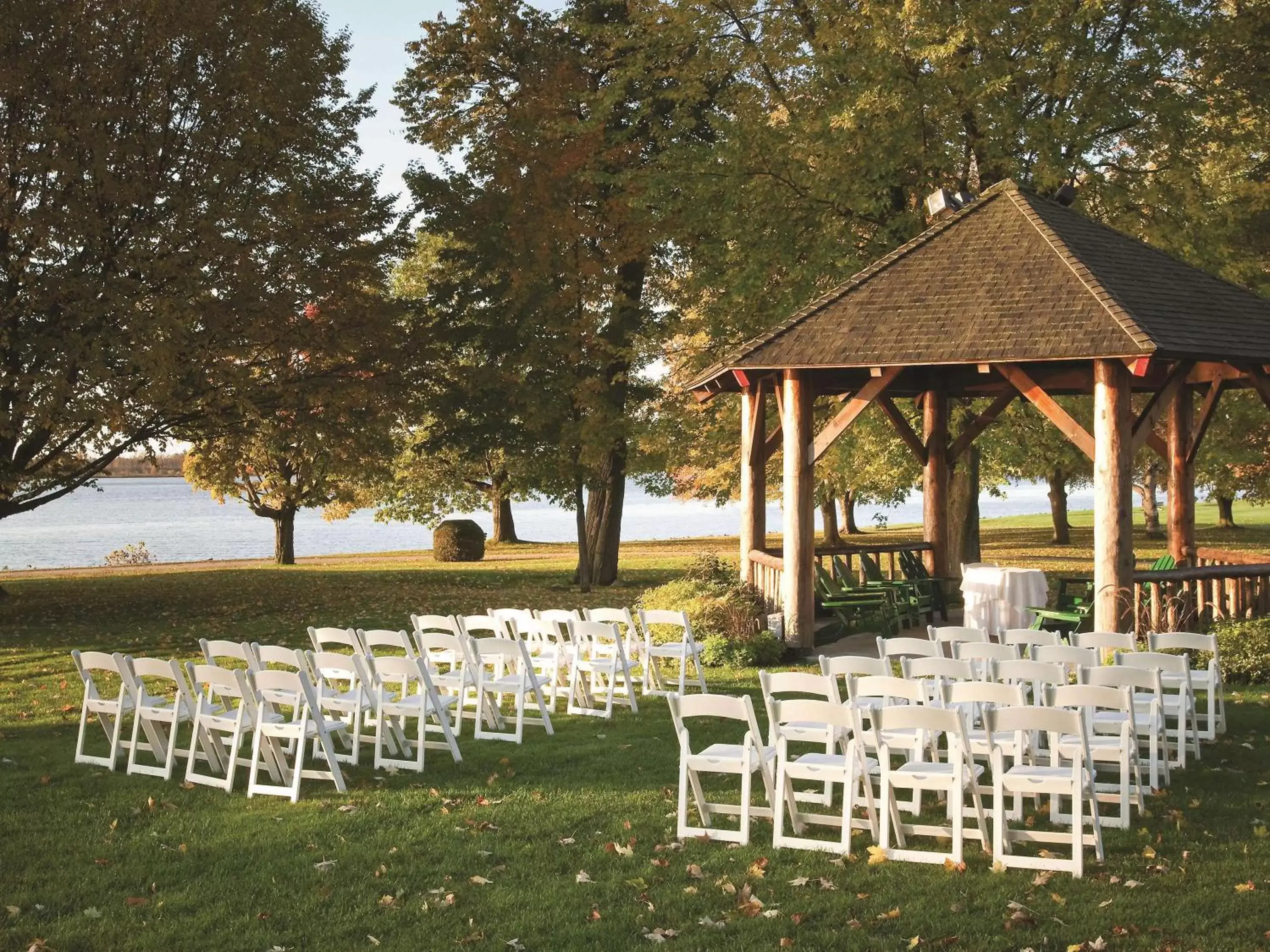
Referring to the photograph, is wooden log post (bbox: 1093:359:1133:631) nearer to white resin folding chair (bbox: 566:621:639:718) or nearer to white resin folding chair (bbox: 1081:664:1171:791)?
white resin folding chair (bbox: 1081:664:1171:791)

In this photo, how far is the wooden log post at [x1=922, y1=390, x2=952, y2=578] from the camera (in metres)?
17.4

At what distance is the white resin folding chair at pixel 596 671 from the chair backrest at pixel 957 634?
2.60 metres

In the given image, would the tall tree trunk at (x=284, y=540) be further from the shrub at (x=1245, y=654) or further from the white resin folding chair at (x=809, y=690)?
the white resin folding chair at (x=809, y=690)

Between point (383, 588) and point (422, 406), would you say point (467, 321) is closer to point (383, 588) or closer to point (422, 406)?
point (422, 406)

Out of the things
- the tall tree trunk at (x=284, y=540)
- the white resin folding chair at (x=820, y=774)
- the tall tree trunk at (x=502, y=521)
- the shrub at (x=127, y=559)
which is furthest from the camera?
the tall tree trunk at (x=502, y=521)

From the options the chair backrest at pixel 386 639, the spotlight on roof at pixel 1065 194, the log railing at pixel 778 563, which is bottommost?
the chair backrest at pixel 386 639

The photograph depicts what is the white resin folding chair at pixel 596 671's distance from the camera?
35.2 feet

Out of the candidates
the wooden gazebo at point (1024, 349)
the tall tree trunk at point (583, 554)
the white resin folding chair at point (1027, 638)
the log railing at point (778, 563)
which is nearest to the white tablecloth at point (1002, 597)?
the wooden gazebo at point (1024, 349)

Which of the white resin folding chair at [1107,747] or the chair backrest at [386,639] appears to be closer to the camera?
the white resin folding chair at [1107,747]

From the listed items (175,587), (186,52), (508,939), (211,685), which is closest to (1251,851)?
(508,939)

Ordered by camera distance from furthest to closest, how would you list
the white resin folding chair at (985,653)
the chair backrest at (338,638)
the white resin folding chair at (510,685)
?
the chair backrest at (338,638), the white resin folding chair at (510,685), the white resin folding chair at (985,653)

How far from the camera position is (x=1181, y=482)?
15.9 m

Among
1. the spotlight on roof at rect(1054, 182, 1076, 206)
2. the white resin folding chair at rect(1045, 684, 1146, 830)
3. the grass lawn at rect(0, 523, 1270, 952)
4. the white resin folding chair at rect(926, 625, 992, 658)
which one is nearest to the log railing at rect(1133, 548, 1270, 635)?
the grass lawn at rect(0, 523, 1270, 952)

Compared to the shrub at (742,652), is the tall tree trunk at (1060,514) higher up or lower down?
higher up
